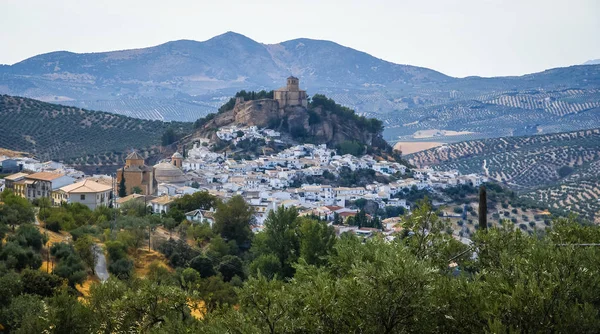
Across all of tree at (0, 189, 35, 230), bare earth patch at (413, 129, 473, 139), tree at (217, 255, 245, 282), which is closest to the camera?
tree at (0, 189, 35, 230)

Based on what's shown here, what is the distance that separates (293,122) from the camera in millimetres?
72875

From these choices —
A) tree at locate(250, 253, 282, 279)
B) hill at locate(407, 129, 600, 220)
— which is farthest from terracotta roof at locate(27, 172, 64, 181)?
hill at locate(407, 129, 600, 220)

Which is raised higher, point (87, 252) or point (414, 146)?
point (87, 252)

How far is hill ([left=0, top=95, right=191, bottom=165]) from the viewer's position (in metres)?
69.7

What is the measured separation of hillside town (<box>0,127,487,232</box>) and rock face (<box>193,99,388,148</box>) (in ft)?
4.35

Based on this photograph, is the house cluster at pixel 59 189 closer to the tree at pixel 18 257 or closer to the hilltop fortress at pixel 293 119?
the tree at pixel 18 257

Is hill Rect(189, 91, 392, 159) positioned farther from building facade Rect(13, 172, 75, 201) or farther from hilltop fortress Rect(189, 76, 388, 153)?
building facade Rect(13, 172, 75, 201)

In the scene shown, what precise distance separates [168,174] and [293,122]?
20.8 m

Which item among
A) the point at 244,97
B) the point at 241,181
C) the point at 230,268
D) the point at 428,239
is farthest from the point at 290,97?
the point at 428,239

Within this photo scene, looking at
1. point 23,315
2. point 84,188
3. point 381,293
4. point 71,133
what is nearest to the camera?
point 381,293

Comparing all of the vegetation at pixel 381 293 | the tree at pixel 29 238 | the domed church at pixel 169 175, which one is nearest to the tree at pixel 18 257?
the vegetation at pixel 381 293

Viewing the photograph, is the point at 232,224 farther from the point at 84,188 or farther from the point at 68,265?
the point at 68,265

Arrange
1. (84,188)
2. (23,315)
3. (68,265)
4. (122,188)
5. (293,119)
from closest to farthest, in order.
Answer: (23,315) < (68,265) < (84,188) < (122,188) < (293,119)

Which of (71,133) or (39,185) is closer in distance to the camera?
(39,185)
